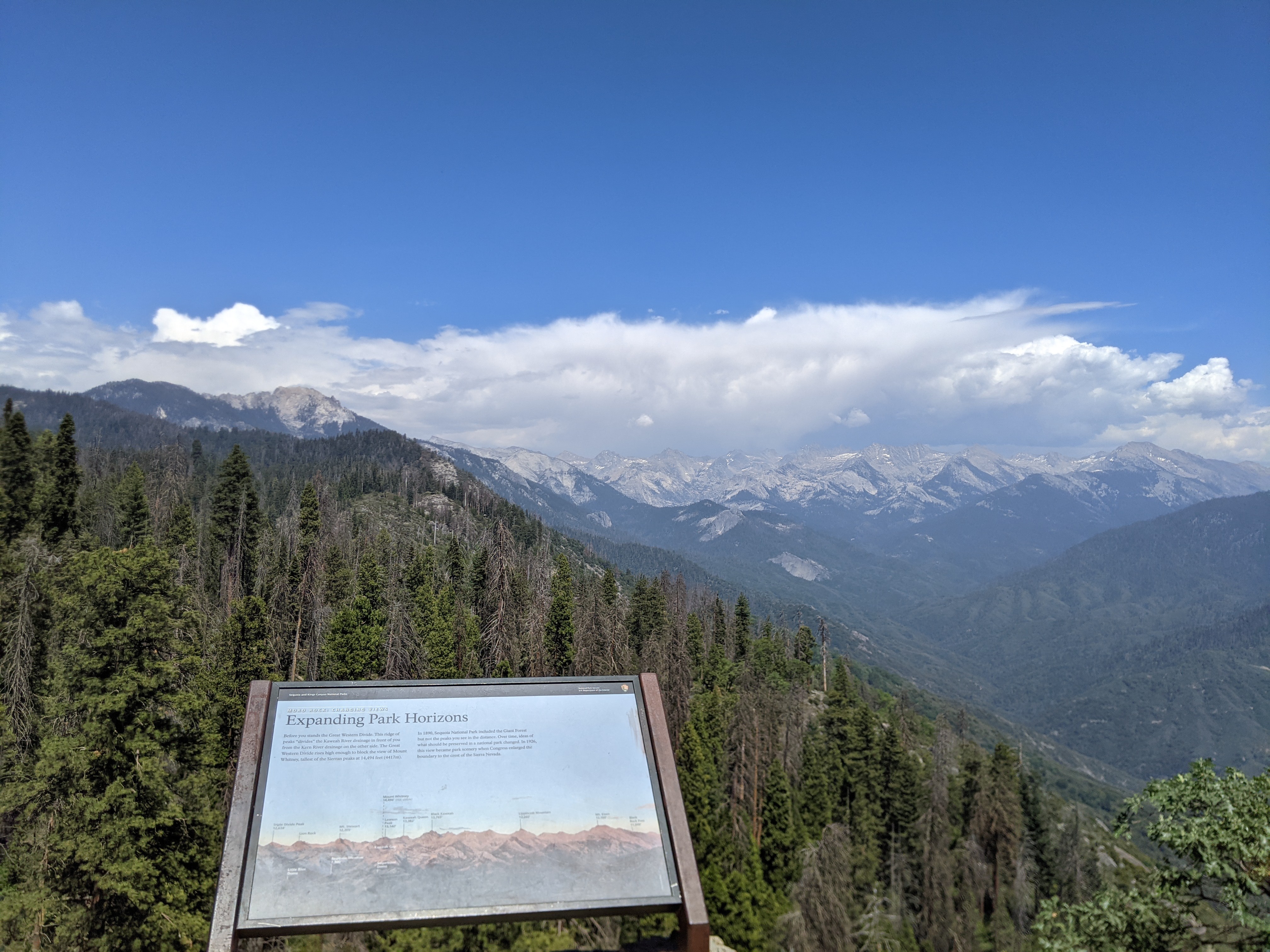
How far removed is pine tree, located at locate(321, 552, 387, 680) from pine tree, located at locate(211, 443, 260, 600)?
2822cm

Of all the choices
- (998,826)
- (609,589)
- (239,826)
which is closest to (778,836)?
(998,826)

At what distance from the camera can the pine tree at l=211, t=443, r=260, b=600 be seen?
6762 cm

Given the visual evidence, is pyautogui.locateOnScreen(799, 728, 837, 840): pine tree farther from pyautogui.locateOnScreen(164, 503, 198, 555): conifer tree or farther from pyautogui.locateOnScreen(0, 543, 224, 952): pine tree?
pyautogui.locateOnScreen(164, 503, 198, 555): conifer tree

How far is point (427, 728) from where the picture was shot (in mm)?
9766

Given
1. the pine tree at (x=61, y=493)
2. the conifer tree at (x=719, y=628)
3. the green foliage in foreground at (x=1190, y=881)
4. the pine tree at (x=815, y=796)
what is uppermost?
the pine tree at (x=61, y=493)

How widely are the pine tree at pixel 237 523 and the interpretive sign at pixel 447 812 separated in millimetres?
65749

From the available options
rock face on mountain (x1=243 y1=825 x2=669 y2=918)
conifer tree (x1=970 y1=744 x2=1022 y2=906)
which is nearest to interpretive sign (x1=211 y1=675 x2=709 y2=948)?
rock face on mountain (x1=243 y1=825 x2=669 y2=918)

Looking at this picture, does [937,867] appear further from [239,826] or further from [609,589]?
[239,826]

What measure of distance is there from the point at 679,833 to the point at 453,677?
2269 centimetres

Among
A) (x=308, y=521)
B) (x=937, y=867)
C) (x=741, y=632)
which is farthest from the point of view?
(x=741, y=632)

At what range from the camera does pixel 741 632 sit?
3649 inches

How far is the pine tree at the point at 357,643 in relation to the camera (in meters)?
42.8

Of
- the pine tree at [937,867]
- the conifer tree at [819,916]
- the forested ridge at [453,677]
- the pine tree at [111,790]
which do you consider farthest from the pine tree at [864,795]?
the pine tree at [111,790]

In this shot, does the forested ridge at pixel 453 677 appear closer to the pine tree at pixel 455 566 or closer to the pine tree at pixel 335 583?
the pine tree at pixel 335 583
